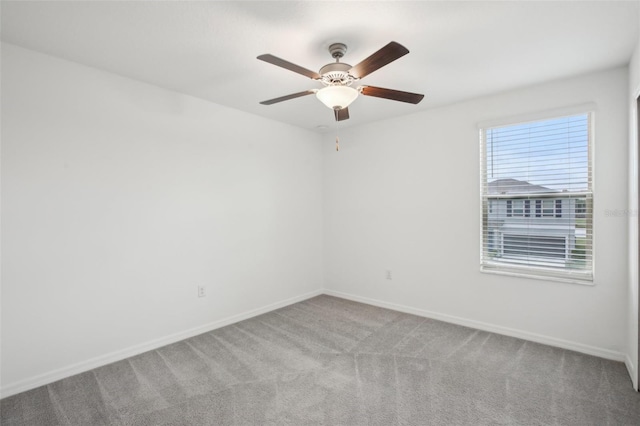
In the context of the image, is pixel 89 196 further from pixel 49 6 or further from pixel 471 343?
pixel 471 343

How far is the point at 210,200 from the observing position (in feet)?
11.7

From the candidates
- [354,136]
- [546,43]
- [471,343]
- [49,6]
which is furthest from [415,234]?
[49,6]

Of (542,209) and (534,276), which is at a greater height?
(542,209)

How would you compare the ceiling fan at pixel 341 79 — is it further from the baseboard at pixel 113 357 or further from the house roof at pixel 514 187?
the baseboard at pixel 113 357

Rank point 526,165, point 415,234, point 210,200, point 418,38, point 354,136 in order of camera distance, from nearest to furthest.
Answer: point 418,38 < point 526,165 < point 210,200 < point 415,234 < point 354,136

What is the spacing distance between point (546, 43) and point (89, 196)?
3.79 metres

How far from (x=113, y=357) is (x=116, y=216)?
4.09 ft

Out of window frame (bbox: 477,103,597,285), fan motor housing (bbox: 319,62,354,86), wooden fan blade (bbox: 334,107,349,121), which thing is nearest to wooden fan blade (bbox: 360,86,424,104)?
fan motor housing (bbox: 319,62,354,86)

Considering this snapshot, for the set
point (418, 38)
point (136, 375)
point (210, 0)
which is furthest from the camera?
point (136, 375)

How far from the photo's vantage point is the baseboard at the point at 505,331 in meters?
2.80

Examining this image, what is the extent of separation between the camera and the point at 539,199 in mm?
3162

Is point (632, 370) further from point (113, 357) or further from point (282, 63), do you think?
point (113, 357)

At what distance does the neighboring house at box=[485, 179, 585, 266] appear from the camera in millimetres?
3000

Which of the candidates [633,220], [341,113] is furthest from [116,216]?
[633,220]
